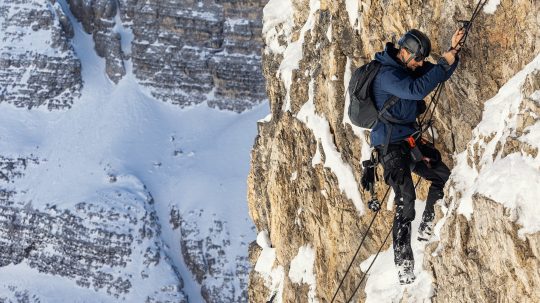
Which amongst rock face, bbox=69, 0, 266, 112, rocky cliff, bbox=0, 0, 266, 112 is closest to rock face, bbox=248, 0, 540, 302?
rocky cliff, bbox=0, 0, 266, 112

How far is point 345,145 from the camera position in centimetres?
1397

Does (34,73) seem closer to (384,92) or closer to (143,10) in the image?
(143,10)

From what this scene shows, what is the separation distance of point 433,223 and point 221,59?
100850mm

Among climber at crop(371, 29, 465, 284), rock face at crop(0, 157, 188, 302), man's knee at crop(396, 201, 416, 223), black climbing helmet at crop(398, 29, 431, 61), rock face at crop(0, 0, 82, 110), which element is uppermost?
rock face at crop(0, 0, 82, 110)

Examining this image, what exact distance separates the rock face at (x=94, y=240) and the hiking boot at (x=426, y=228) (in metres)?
76.9

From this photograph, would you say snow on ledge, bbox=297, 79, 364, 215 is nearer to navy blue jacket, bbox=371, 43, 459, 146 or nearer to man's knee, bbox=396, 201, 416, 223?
man's knee, bbox=396, 201, 416, 223

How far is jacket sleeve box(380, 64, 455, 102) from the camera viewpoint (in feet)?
30.4

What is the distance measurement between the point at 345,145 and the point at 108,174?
82.9m

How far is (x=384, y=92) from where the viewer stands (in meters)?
9.85

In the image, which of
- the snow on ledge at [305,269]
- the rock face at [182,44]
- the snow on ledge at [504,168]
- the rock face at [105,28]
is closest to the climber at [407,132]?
the snow on ledge at [504,168]

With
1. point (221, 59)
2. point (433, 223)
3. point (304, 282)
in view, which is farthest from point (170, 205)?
point (433, 223)

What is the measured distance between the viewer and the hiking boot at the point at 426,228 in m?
10.5

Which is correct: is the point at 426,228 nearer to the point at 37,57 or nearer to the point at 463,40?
the point at 463,40

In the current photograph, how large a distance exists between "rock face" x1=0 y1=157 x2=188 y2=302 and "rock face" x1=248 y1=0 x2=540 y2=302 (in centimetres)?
6854
